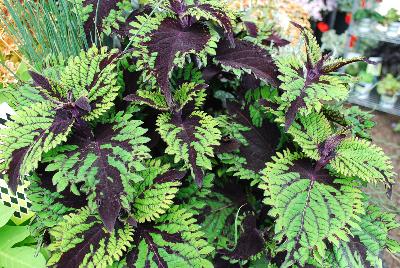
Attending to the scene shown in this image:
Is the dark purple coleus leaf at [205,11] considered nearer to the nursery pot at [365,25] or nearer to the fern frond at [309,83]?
the fern frond at [309,83]

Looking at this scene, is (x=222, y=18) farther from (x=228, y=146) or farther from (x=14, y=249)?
(x=14, y=249)

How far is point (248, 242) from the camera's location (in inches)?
29.6

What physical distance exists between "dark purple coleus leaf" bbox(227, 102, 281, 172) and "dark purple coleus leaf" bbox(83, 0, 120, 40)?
0.29 m

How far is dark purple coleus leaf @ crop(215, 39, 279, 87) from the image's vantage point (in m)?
0.74

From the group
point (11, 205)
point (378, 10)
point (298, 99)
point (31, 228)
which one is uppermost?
point (298, 99)

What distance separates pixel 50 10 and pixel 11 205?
45cm

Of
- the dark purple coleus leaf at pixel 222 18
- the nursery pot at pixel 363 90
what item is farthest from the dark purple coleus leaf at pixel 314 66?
the nursery pot at pixel 363 90

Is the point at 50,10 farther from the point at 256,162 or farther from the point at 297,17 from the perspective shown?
the point at 297,17

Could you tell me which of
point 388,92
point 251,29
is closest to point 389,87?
point 388,92

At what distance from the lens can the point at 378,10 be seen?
297cm

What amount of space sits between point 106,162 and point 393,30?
8.72 feet

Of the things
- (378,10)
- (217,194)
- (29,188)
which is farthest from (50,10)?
(378,10)

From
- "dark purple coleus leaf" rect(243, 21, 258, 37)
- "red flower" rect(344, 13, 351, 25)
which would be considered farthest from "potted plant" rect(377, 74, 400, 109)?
"dark purple coleus leaf" rect(243, 21, 258, 37)

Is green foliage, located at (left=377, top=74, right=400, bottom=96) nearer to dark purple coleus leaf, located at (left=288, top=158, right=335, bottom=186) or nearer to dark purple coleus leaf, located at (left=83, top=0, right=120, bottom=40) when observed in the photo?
dark purple coleus leaf, located at (left=288, top=158, right=335, bottom=186)
